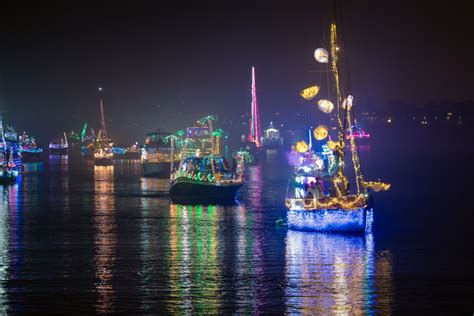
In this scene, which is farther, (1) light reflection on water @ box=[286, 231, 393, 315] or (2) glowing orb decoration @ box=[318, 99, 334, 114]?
(2) glowing orb decoration @ box=[318, 99, 334, 114]

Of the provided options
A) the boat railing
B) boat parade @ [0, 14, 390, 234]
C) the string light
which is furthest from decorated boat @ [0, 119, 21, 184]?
the string light

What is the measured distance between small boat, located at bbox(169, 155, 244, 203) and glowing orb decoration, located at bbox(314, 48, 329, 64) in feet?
56.7

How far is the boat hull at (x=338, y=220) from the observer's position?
106 ft

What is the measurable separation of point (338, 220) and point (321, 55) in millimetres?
6629

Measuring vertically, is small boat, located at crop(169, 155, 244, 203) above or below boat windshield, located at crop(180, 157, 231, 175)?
below

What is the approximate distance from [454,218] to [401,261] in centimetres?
1836

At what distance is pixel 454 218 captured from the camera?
45312mm

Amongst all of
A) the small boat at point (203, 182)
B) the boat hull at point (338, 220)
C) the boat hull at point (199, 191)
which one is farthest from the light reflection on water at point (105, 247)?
the boat hull at point (338, 220)

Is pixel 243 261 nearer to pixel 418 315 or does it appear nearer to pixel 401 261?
pixel 401 261

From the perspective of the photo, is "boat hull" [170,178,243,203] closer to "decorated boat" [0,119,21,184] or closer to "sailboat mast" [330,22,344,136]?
"sailboat mast" [330,22,344,136]

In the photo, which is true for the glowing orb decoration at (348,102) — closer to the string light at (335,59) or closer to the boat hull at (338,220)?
the string light at (335,59)

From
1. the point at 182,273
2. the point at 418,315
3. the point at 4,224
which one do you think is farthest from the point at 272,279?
the point at 4,224

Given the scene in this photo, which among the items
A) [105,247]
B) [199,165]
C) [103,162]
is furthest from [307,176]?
[103,162]

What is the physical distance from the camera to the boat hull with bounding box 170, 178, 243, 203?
48750 millimetres
